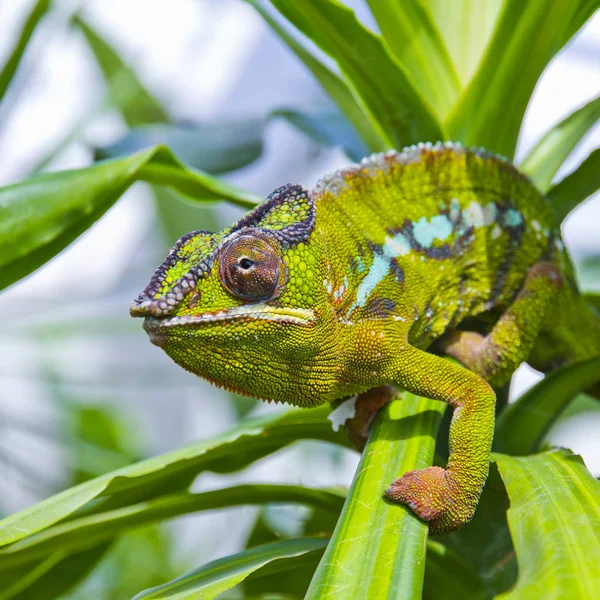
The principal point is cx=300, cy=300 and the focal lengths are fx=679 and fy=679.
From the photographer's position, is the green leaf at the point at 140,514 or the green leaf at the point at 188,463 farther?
the green leaf at the point at 140,514

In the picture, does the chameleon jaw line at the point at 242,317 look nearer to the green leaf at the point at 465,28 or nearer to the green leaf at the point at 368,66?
the green leaf at the point at 368,66

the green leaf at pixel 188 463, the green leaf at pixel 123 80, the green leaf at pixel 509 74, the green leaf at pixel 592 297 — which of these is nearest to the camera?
the green leaf at pixel 188 463

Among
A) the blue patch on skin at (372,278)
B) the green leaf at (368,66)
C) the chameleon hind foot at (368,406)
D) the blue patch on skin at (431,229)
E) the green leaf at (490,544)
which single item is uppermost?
the green leaf at (368,66)

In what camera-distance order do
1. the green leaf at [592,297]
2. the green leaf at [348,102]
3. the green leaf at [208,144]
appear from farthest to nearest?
the green leaf at [208,144] < the green leaf at [592,297] < the green leaf at [348,102]

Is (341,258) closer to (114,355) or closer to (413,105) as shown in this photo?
(413,105)

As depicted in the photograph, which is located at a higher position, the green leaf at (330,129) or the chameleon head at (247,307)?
the green leaf at (330,129)

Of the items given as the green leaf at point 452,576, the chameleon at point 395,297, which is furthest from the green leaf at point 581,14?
the green leaf at point 452,576

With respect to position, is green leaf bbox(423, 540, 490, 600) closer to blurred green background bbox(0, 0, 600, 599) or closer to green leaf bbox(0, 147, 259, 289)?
Result: green leaf bbox(0, 147, 259, 289)

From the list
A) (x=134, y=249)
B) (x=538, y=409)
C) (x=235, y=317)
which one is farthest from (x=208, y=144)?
(x=134, y=249)
